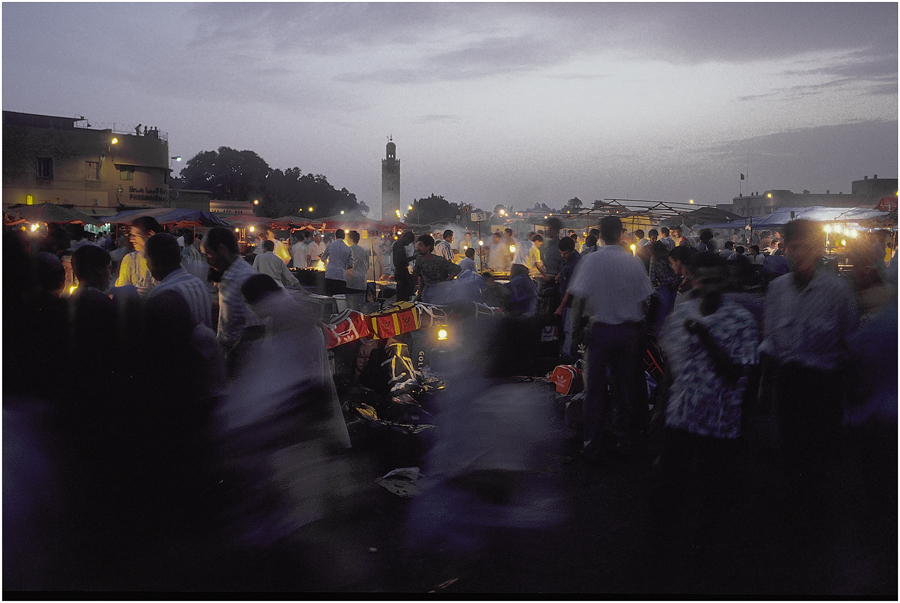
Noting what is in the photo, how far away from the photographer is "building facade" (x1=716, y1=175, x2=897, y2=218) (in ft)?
250

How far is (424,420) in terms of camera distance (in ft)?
22.0

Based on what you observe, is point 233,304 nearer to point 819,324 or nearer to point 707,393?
point 707,393

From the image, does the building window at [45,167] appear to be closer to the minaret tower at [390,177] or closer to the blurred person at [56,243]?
the blurred person at [56,243]

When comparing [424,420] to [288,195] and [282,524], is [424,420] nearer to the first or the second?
[282,524]

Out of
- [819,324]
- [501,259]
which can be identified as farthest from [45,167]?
[819,324]

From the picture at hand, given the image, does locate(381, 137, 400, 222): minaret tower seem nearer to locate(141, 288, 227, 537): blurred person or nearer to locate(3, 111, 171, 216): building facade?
locate(3, 111, 171, 216): building facade

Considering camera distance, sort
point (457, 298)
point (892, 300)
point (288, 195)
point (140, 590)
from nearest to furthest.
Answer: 1. point (140, 590)
2. point (892, 300)
3. point (457, 298)
4. point (288, 195)

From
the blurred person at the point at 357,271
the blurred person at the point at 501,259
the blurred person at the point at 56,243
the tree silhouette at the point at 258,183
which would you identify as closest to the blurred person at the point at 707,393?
the blurred person at the point at 56,243

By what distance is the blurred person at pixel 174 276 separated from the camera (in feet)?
12.3

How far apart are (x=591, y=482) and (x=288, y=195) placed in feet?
370

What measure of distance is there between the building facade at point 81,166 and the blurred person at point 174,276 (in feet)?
152

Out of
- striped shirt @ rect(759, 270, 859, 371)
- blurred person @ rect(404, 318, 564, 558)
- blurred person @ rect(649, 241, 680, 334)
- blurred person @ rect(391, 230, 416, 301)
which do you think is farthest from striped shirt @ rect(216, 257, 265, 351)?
blurred person @ rect(391, 230, 416, 301)

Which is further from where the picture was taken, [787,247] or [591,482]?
[591,482]

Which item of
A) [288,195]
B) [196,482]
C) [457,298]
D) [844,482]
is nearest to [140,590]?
[196,482]
